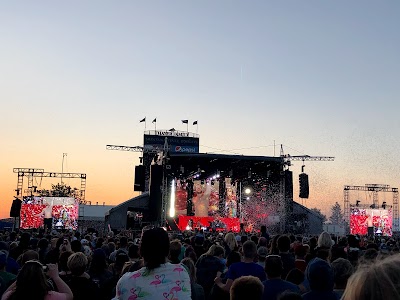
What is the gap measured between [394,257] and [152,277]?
2.59 m

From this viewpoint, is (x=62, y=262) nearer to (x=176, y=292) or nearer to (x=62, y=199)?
(x=176, y=292)

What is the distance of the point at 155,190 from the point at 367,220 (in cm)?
2574

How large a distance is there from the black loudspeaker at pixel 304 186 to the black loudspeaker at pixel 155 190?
11411 millimetres

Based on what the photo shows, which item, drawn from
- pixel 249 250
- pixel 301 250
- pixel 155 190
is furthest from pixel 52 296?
pixel 155 190

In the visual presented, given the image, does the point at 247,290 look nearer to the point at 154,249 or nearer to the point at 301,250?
the point at 154,249

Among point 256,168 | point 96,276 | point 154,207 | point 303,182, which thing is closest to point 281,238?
point 96,276

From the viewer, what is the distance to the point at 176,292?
380 cm

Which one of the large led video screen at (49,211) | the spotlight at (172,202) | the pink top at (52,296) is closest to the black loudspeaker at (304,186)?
the spotlight at (172,202)

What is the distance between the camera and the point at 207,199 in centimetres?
4856

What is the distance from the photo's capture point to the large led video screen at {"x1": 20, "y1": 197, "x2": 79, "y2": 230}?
1927 inches

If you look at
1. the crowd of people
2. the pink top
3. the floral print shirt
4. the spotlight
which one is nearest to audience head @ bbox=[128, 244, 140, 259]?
the crowd of people

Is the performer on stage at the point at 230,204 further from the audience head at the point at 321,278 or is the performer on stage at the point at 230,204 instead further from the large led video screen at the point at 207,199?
the audience head at the point at 321,278

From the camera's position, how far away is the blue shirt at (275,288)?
510 cm

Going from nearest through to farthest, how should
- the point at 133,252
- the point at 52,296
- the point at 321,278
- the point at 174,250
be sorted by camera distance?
1. the point at 52,296
2. the point at 321,278
3. the point at 174,250
4. the point at 133,252
